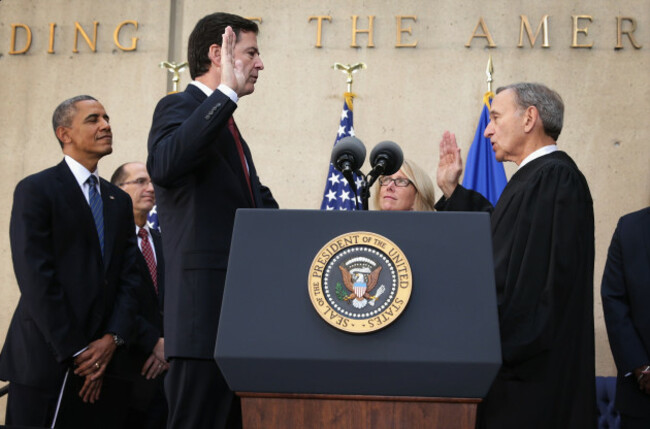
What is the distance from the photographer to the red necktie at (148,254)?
4.85 metres

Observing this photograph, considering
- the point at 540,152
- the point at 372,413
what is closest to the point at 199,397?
the point at 372,413

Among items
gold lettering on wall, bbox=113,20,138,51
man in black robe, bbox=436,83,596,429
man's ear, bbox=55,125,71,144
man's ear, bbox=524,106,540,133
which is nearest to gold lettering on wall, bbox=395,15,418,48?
gold lettering on wall, bbox=113,20,138,51

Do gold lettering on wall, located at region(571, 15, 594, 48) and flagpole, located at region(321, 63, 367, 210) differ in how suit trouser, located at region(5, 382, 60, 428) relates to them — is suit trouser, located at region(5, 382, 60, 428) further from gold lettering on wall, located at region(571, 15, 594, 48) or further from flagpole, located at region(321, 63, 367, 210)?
gold lettering on wall, located at region(571, 15, 594, 48)

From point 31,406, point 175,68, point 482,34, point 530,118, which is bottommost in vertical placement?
point 31,406

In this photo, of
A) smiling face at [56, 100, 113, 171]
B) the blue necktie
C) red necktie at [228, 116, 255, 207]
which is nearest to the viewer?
red necktie at [228, 116, 255, 207]

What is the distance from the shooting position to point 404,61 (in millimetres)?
6723

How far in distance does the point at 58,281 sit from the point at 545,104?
6.91 ft

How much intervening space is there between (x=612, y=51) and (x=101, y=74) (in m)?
4.02

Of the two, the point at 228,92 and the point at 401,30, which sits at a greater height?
the point at 401,30

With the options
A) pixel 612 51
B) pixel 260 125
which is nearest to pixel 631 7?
pixel 612 51

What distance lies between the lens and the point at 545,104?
320cm

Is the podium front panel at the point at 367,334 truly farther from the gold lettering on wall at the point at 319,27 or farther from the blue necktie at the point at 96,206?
the gold lettering on wall at the point at 319,27

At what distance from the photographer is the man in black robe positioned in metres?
2.56

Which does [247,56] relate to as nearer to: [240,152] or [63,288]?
[240,152]
